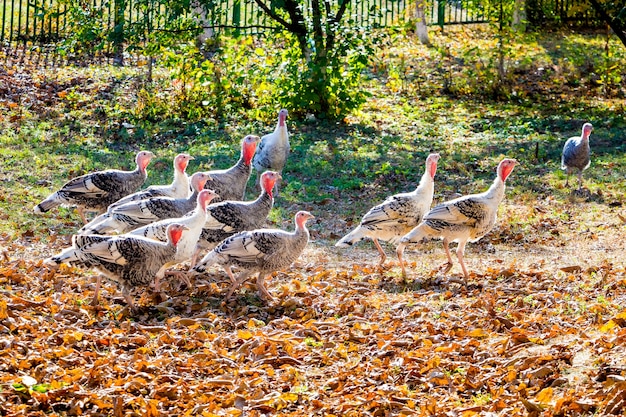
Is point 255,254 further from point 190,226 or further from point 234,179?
point 234,179

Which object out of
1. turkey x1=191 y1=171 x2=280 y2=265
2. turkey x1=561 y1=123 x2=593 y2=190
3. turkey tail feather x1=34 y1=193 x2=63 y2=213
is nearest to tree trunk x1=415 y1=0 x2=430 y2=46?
turkey x1=561 y1=123 x2=593 y2=190

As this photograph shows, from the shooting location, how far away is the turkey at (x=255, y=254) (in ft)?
28.9

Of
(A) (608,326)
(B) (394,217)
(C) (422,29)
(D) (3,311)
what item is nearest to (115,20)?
(C) (422,29)

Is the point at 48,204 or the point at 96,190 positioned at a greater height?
the point at 96,190

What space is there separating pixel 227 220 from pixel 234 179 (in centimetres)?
152

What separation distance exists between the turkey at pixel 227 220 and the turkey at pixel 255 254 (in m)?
0.76

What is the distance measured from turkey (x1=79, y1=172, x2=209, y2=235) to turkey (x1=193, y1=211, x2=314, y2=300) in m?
1.15

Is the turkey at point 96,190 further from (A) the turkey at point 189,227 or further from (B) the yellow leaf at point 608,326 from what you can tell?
(B) the yellow leaf at point 608,326

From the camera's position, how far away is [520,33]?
Result: 63.6 feet

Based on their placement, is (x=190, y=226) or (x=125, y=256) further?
(x=190, y=226)

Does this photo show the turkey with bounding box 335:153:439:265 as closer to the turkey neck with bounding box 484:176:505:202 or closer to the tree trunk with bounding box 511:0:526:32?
the turkey neck with bounding box 484:176:505:202

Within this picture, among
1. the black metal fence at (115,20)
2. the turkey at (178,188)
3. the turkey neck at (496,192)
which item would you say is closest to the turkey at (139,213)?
the turkey at (178,188)

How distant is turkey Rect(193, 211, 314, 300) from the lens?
8805 mm

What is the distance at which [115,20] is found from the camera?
17266mm
